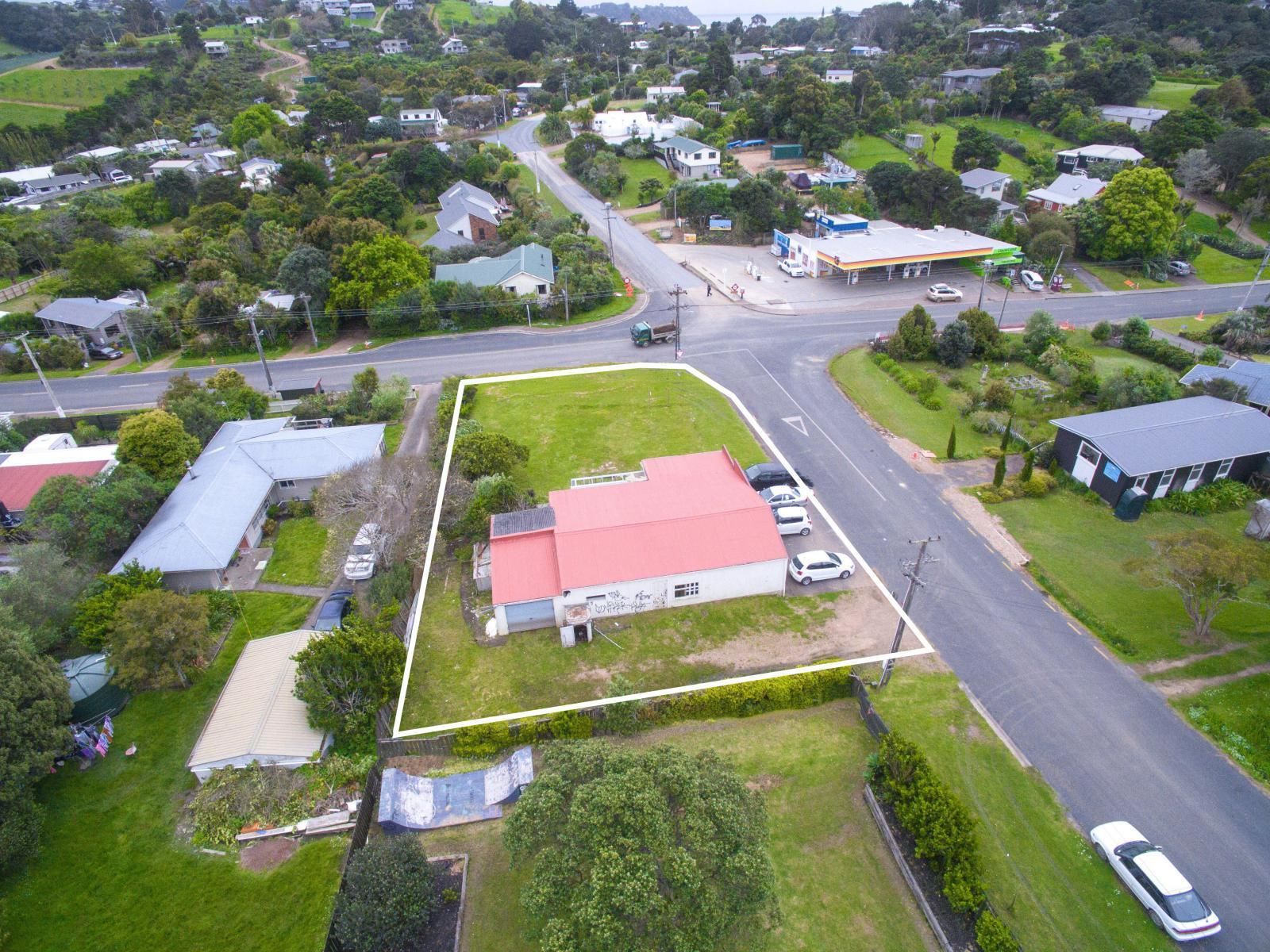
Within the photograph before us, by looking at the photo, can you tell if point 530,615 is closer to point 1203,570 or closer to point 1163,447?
point 1203,570

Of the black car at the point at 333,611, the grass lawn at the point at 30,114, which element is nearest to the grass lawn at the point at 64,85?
the grass lawn at the point at 30,114

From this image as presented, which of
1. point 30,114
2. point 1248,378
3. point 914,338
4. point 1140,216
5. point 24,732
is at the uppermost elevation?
point 30,114

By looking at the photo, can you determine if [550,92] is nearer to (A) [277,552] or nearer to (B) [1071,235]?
(B) [1071,235]

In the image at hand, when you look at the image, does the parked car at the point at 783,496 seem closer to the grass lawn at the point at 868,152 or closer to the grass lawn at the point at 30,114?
the grass lawn at the point at 868,152

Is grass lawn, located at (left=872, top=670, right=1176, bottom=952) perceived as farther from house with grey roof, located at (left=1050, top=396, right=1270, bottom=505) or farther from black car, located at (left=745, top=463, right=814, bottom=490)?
house with grey roof, located at (left=1050, top=396, right=1270, bottom=505)

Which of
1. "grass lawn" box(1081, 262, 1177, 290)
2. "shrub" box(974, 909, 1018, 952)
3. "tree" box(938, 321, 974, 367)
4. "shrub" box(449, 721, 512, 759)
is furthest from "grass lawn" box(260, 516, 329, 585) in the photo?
"grass lawn" box(1081, 262, 1177, 290)

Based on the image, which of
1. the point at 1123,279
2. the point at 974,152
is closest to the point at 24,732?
the point at 1123,279

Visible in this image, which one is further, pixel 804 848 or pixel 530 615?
pixel 530 615
